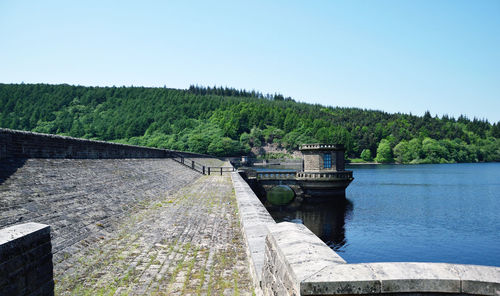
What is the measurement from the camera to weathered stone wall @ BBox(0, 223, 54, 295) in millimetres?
3502

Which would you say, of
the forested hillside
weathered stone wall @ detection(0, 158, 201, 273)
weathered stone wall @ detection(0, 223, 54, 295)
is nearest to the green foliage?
the forested hillside

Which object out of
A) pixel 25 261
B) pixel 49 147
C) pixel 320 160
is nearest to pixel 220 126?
pixel 320 160

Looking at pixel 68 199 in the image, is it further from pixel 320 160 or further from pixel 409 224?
pixel 320 160

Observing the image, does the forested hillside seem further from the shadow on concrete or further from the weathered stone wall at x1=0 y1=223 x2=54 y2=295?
the weathered stone wall at x1=0 y1=223 x2=54 y2=295

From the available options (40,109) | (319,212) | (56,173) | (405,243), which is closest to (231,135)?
(40,109)

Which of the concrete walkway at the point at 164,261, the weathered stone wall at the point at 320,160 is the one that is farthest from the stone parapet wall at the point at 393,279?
the weathered stone wall at the point at 320,160

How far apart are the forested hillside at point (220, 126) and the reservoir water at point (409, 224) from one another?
89.1 m

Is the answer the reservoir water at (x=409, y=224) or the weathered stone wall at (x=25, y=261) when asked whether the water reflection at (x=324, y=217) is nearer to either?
the reservoir water at (x=409, y=224)

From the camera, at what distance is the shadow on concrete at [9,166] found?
8.11 metres

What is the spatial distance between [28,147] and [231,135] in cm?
13874

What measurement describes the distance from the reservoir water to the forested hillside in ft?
292

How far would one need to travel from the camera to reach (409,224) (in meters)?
28.2

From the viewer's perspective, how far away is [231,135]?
14875cm

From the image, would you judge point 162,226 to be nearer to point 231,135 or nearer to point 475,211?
point 475,211
